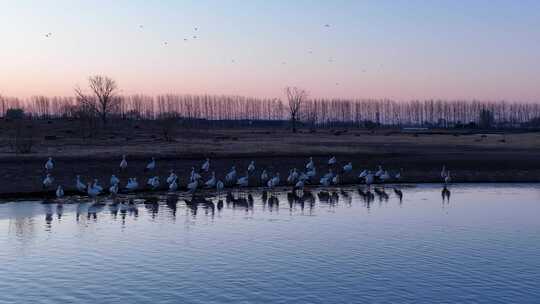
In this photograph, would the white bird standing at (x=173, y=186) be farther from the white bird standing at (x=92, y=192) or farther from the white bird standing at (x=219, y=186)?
the white bird standing at (x=92, y=192)

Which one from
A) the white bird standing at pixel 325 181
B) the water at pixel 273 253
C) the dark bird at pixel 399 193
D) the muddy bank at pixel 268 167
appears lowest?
the water at pixel 273 253

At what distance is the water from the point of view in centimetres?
1561

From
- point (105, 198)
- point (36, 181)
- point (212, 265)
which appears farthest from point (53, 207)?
point (212, 265)

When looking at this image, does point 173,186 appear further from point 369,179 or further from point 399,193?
point 399,193

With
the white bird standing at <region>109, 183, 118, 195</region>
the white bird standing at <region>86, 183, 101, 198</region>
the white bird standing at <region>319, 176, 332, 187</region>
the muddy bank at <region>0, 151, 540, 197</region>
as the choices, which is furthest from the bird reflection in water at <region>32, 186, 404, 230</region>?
the muddy bank at <region>0, 151, 540, 197</region>

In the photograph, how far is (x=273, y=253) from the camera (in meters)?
19.8

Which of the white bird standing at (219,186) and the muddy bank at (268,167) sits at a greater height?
the muddy bank at (268,167)

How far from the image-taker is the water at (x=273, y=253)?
1561 centimetres

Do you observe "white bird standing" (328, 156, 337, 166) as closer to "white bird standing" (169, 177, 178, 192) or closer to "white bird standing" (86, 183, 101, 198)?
"white bird standing" (169, 177, 178, 192)

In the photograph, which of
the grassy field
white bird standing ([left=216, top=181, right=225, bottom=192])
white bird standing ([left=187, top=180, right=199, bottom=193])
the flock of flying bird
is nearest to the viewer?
the flock of flying bird

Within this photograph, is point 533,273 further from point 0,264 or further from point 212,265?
point 0,264

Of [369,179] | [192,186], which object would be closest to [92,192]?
[192,186]

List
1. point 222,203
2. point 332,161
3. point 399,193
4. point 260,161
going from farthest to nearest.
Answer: point 260,161 < point 332,161 < point 399,193 < point 222,203

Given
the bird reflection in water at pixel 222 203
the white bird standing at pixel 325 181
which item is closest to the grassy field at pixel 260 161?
the white bird standing at pixel 325 181
